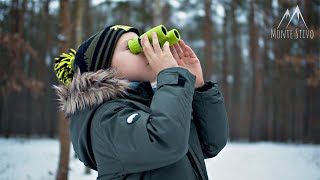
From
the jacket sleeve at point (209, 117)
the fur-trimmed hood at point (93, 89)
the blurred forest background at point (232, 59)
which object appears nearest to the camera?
the fur-trimmed hood at point (93, 89)

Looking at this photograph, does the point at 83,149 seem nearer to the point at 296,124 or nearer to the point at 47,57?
the point at 47,57

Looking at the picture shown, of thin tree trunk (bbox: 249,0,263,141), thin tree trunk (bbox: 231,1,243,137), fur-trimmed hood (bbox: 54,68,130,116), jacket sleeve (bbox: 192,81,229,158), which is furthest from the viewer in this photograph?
thin tree trunk (bbox: 231,1,243,137)

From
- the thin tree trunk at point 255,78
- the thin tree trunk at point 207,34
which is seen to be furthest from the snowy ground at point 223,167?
the thin tree trunk at point 255,78

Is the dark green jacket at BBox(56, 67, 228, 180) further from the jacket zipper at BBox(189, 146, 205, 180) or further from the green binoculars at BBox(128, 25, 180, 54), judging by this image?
the green binoculars at BBox(128, 25, 180, 54)

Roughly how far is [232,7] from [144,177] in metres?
12.8

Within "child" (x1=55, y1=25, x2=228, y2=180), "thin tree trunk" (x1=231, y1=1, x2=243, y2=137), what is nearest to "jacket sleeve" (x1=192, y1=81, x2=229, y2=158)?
"child" (x1=55, y1=25, x2=228, y2=180)

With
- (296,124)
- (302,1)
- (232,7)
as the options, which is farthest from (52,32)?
(296,124)

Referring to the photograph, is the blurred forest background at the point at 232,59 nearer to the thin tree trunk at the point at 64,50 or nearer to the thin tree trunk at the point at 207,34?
the thin tree trunk at the point at 207,34

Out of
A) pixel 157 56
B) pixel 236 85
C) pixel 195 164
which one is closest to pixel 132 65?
pixel 157 56

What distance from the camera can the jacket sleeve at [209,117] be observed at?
3.97 feet

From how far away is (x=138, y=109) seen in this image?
3.43 feet

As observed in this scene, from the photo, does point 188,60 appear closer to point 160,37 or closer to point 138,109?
point 160,37

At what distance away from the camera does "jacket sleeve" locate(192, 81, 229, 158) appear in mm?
1210

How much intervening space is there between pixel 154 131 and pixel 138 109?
0.48 feet
